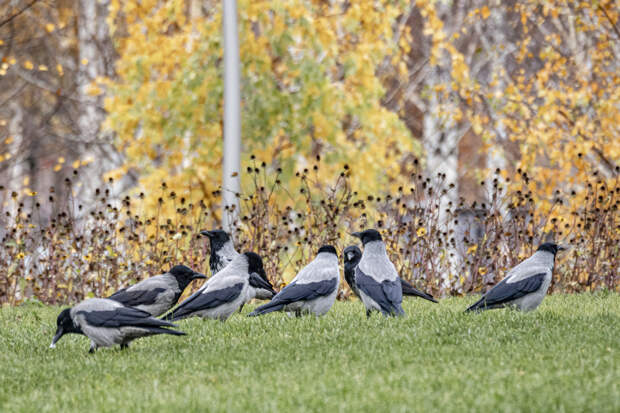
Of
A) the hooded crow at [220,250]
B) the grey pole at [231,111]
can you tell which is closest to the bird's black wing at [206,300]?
the hooded crow at [220,250]

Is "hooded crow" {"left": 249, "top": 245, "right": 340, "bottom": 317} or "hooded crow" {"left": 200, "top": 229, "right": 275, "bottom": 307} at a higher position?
"hooded crow" {"left": 200, "top": 229, "right": 275, "bottom": 307}

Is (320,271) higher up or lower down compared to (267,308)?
higher up

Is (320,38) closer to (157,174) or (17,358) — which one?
(157,174)

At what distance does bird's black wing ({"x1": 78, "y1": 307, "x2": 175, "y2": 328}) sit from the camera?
21.9ft

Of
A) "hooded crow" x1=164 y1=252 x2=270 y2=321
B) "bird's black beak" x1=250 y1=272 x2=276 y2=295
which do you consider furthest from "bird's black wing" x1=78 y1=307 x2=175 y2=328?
"bird's black beak" x1=250 y1=272 x2=276 y2=295

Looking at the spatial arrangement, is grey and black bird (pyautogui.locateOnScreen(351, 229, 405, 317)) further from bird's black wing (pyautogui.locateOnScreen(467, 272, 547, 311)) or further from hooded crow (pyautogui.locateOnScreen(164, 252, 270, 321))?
hooded crow (pyautogui.locateOnScreen(164, 252, 270, 321))

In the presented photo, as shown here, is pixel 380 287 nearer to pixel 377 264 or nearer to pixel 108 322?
pixel 377 264

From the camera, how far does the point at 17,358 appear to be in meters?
7.24

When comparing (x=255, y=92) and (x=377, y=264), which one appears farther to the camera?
(x=255, y=92)

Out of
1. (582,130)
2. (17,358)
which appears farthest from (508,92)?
(17,358)

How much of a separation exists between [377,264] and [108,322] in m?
2.64

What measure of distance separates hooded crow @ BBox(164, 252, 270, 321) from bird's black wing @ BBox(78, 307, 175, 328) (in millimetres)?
1062

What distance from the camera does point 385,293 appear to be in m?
7.89

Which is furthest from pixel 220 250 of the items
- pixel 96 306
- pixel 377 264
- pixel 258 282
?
pixel 96 306
